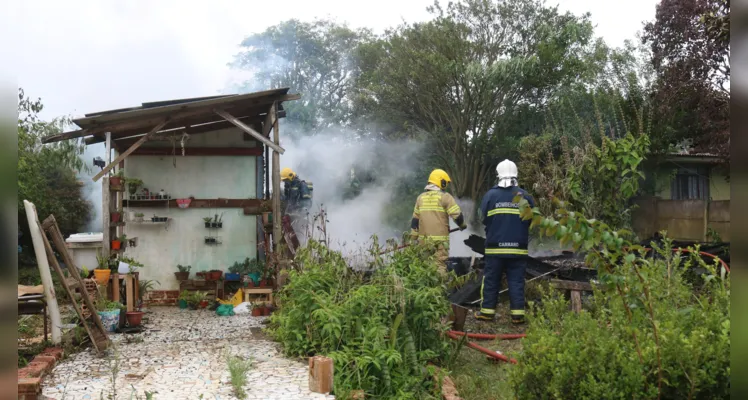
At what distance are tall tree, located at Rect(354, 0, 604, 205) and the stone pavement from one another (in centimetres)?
1441

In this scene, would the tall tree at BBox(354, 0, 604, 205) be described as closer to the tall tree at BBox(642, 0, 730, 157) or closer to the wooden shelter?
the tall tree at BBox(642, 0, 730, 157)

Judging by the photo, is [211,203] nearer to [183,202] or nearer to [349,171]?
[183,202]

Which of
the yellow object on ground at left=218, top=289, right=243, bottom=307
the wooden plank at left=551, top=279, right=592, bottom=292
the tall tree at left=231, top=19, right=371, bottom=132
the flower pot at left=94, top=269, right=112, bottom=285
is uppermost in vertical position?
the tall tree at left=231, top=19, right=371, bottom=132

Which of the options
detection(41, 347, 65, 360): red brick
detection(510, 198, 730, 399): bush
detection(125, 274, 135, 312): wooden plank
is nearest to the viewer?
detection(510, 198, 730, 399): bush

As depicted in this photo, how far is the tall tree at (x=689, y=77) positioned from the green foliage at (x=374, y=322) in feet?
34.8

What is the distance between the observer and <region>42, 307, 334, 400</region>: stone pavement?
4828 millimetres

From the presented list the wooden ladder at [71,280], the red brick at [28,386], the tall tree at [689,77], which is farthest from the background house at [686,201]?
the red brick at [28,386]

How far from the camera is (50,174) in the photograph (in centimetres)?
1789

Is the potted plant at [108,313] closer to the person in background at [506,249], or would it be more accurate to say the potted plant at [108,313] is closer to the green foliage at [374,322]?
the green foliage at [374,322]

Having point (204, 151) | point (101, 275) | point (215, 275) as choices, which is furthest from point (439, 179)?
point (101, 275)

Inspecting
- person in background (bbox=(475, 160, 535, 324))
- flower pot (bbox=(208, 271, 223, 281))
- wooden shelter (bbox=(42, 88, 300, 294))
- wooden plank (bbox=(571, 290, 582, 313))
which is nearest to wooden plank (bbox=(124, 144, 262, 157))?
wooden shelter (bbox=(42, 88, 300, 294))

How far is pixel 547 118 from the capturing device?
794 inches

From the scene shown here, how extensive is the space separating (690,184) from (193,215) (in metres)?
15.5

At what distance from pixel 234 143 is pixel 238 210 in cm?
124
